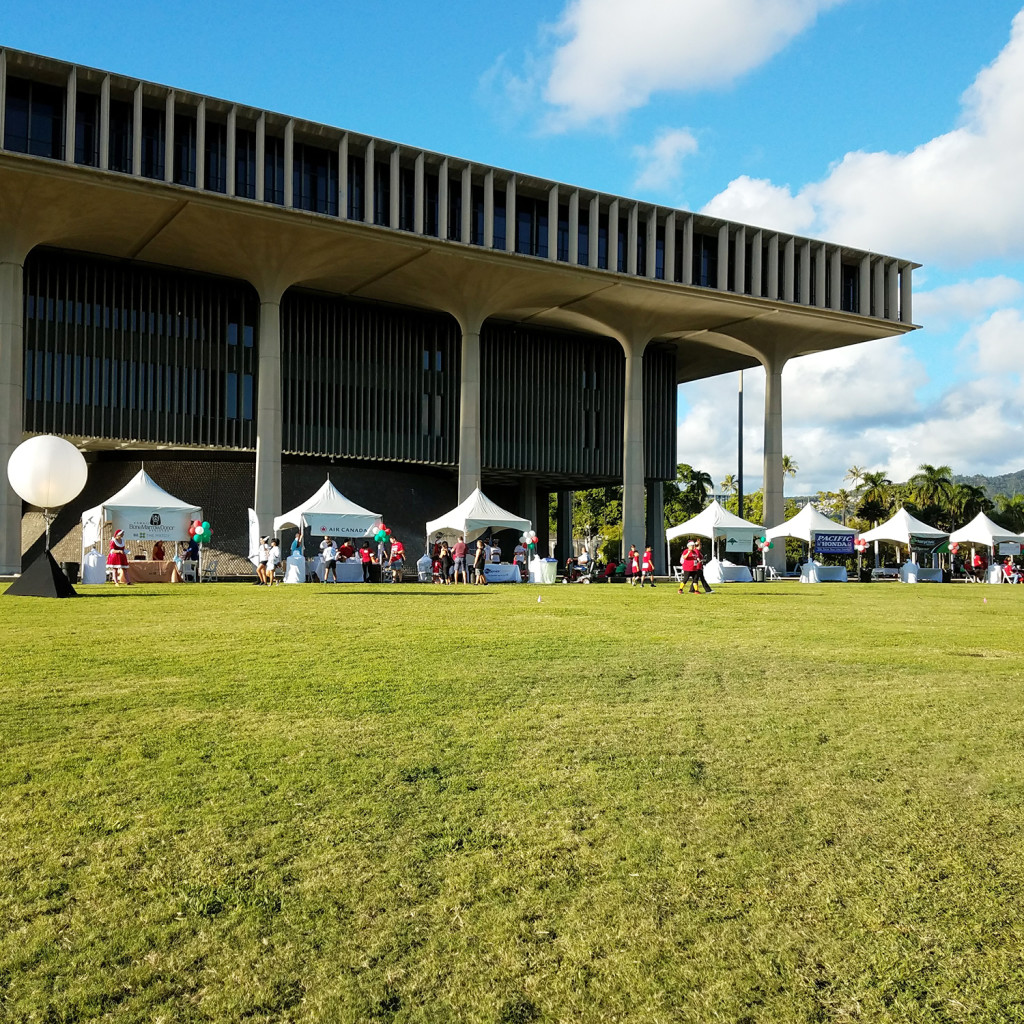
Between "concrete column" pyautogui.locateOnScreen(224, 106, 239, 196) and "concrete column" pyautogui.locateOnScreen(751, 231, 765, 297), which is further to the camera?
"concrete column" pyautogui.locateOnScreen(751, 231, 765, 297)

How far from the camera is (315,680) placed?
880 centimetres

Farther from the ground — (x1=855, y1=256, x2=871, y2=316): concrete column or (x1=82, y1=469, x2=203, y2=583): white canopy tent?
(x1=855, y1=256, x2=871, y2=316): concrete column

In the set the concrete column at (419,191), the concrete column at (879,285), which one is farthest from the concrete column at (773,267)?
the concrete column at (419,191)

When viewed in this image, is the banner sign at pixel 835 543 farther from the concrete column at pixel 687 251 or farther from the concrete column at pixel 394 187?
the concrete column at pixel 394 187

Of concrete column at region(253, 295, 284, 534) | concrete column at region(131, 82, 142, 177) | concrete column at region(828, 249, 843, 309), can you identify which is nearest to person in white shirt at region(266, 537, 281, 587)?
concrete column at region(253, 295, 284, 534)

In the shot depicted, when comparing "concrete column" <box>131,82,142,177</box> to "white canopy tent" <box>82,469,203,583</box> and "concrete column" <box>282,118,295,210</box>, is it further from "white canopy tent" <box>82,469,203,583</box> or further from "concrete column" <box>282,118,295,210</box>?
"white canopy tent" <box>82,469,203,583</box>

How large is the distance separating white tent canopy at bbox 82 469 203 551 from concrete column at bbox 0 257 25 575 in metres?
5.78

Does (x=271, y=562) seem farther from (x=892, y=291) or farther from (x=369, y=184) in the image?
(x=892, y=291)

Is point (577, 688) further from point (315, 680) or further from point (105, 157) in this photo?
point (105, 157)

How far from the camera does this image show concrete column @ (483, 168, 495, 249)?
40.3m

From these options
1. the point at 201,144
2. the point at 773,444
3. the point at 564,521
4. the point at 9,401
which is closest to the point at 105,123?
the point at 201,144

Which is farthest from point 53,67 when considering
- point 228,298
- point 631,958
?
point 631,958

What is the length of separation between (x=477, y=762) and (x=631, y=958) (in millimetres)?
2468

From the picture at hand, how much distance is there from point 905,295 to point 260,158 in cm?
3338
